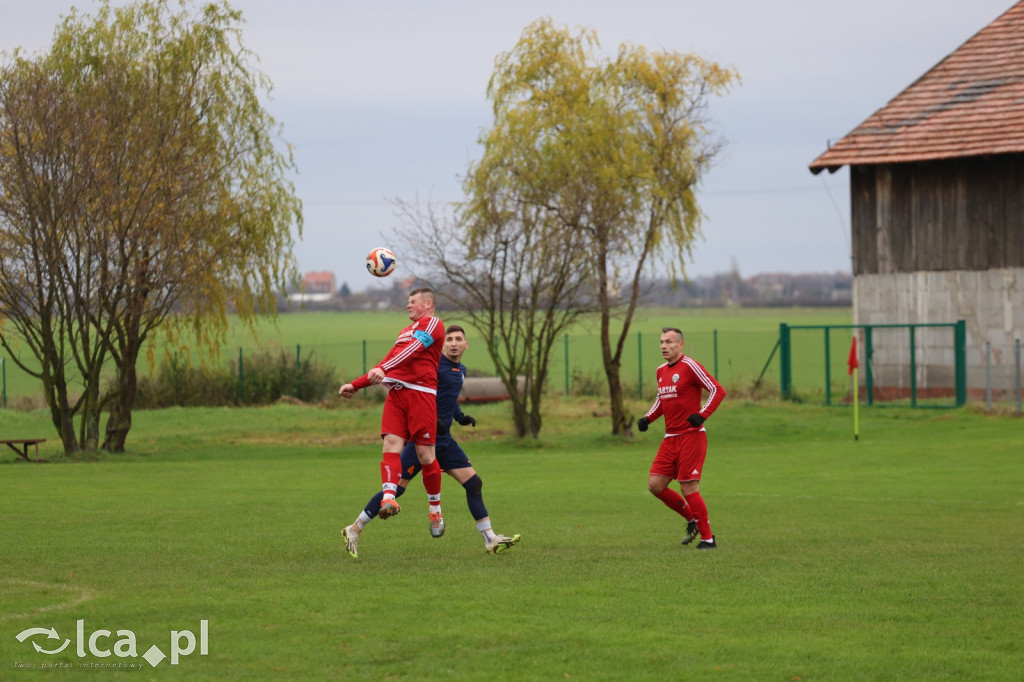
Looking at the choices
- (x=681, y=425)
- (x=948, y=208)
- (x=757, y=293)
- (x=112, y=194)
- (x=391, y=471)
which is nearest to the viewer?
(x=391, y=471)

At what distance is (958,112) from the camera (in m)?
32.2

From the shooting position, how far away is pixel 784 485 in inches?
663

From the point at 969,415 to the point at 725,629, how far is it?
24.7 m

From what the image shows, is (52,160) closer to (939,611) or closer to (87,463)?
(87,463)

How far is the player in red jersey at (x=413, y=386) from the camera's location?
10062 mm

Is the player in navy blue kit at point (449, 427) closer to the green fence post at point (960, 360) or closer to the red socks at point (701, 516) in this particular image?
the red socks at point (701, 516)

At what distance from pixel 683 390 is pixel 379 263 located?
3.43 m

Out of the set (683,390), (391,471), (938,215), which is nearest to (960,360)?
(938,215)

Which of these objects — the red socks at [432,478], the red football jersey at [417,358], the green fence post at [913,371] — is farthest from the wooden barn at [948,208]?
the red football jersey at [417,358]

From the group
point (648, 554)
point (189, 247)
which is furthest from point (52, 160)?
point (648, 554)

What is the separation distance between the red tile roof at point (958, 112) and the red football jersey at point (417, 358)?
80.5 feet

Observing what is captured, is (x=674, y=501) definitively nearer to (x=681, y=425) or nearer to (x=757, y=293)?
(x=681, y=425)

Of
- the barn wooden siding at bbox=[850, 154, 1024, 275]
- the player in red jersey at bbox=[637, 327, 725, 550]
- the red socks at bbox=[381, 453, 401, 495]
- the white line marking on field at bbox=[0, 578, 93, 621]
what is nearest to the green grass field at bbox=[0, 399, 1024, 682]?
the white line marking on field at bbox=[0, 578, 93, 621]

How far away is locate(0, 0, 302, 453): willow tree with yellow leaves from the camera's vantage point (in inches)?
875
